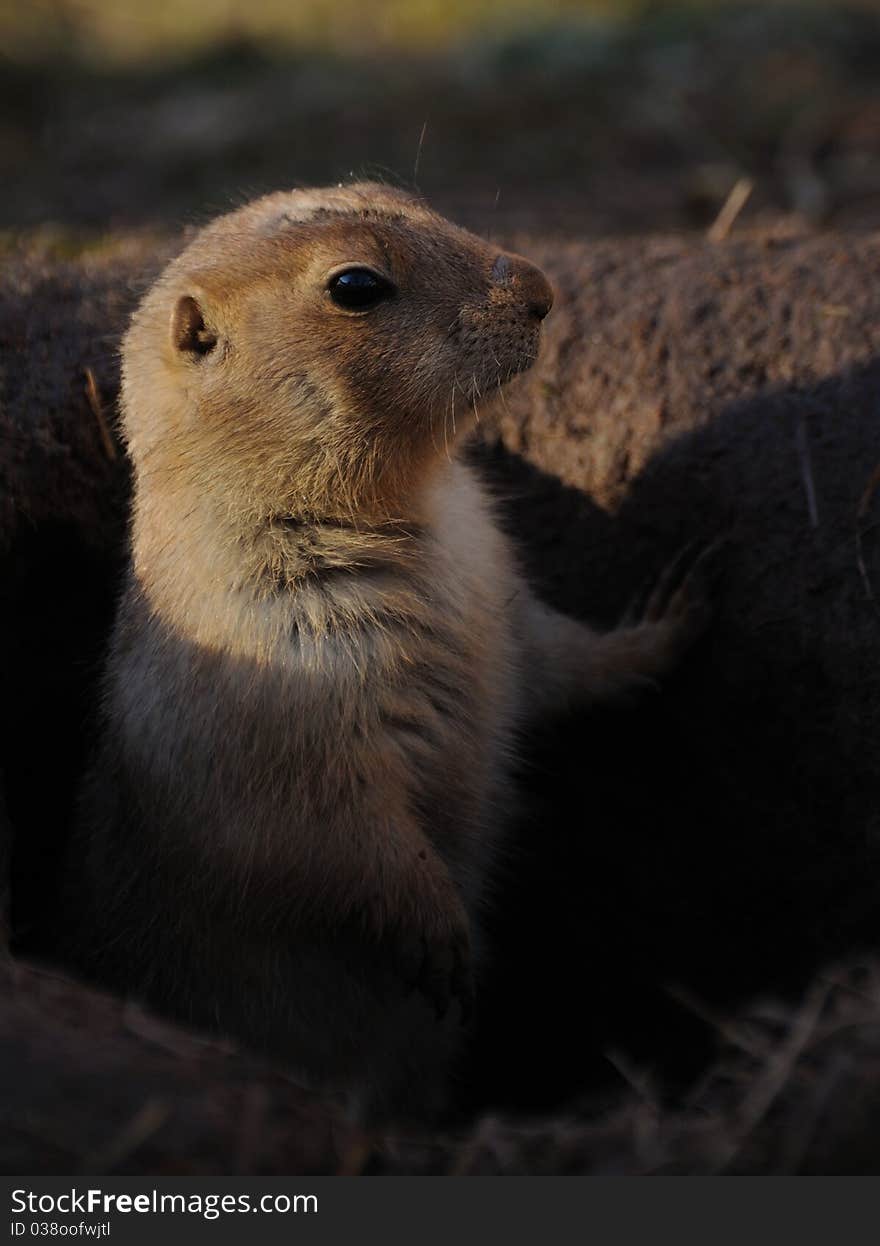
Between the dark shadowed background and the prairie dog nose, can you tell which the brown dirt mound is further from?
the prairie dog nose

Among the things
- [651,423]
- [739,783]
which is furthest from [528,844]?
[651,423]

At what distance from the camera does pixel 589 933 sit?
5.38 m

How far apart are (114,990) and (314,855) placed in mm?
941

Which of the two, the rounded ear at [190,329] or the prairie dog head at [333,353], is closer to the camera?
the prairie dog head at [333,353]

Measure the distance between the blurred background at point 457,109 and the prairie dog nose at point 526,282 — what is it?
9.45 feet

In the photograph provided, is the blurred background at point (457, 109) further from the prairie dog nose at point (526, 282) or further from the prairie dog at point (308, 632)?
the prairie dog at point (308, 632)

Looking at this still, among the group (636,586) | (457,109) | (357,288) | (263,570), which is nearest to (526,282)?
(357,288)

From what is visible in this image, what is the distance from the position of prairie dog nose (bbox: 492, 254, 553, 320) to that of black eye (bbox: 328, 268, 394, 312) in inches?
13.0

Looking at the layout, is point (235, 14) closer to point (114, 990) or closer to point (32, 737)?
point (32, 737)

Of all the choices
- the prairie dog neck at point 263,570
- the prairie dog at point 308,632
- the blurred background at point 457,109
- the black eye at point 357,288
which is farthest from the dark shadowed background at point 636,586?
the blurred background at point 457,109

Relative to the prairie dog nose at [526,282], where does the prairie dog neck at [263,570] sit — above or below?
below

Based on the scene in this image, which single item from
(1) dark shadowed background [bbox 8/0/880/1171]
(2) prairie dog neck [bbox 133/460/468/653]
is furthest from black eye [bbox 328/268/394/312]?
(1) dark shadowed background [bbox 8/0/880/1171]

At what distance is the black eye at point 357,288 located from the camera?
3.55m

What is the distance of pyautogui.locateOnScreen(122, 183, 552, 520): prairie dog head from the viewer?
359 centimetres
